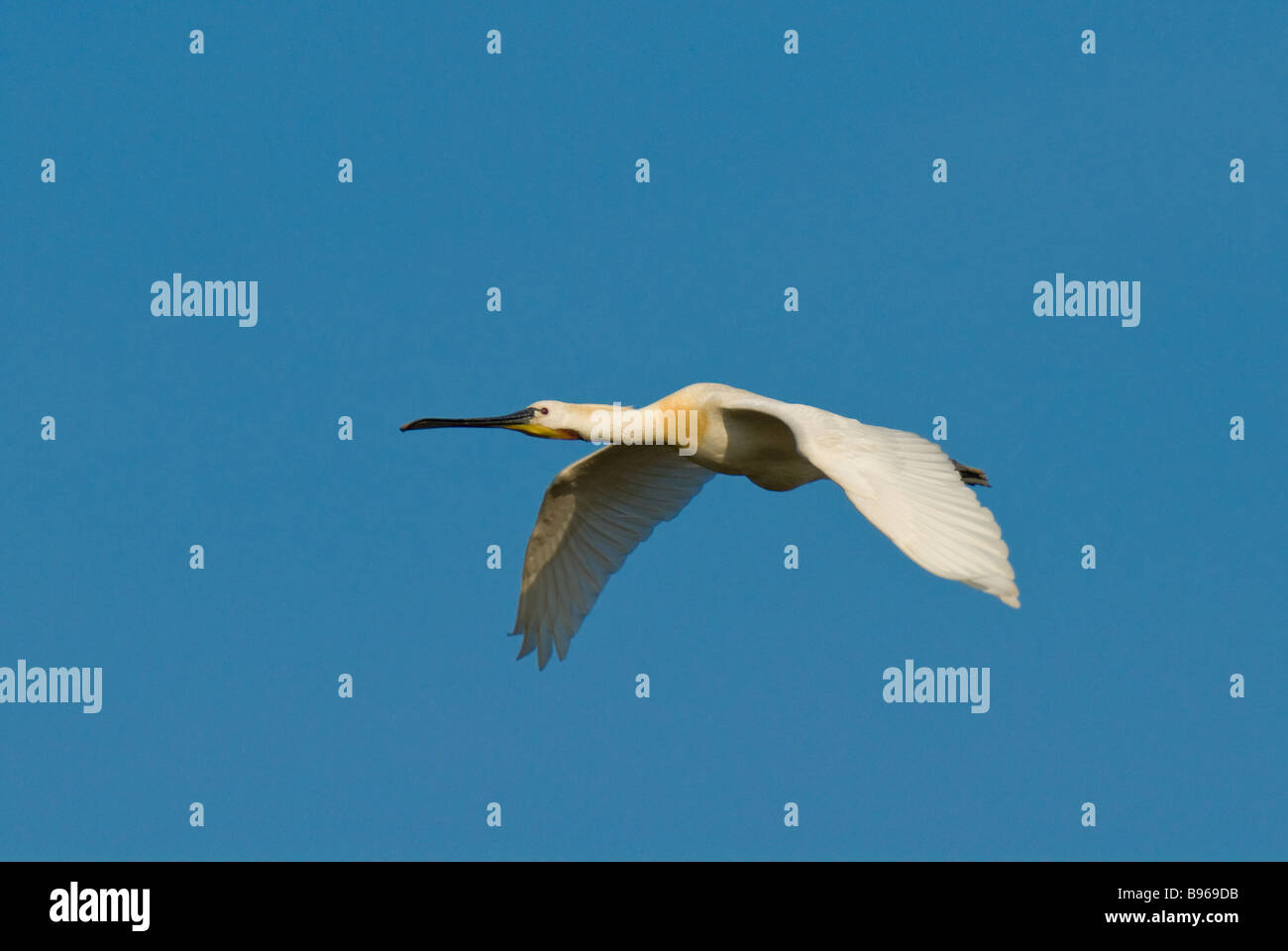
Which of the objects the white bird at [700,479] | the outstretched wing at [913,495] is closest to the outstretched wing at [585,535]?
the white bird at [700,479]

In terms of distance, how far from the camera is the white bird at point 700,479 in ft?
40.4

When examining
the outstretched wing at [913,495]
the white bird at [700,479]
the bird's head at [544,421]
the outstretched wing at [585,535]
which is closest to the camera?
the outstretched wing at [913,495]

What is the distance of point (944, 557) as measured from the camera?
39.3 feet

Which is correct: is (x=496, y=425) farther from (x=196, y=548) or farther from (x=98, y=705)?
(x=98, y=705)

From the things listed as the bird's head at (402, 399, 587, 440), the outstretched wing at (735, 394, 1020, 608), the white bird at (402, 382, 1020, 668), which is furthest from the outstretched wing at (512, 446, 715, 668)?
the outstretched wing at (735, 394, 1020, 608)

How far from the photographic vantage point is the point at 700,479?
62.2ft

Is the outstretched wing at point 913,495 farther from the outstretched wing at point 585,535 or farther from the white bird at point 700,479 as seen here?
the outstretched wing at point 585,535

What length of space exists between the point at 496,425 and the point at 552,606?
2374 millimetres

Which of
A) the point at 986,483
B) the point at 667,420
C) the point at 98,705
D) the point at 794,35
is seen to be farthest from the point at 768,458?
the point at 98,705

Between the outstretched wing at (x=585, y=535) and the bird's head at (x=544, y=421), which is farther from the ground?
the bird's head at (x=544, y=421)

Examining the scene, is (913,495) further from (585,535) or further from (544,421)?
(585,535)

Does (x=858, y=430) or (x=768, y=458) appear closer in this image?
(x=858, y=430)

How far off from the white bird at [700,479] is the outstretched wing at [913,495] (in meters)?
0.01

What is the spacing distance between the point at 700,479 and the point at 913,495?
6324 millimetres
